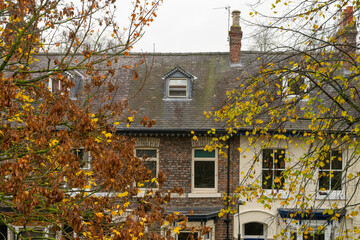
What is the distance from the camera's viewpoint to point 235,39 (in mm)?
20547

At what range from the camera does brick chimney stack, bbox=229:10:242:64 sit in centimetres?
2036

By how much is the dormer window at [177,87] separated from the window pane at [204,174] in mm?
3114

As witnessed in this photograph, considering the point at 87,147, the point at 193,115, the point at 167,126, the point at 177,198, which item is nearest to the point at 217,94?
the point at 193,115

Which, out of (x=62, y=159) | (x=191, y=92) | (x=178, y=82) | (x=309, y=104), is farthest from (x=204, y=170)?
(x=62, y=159)

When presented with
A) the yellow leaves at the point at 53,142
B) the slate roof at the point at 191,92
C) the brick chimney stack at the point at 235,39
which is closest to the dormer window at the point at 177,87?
the slate roof at the point at 191,92

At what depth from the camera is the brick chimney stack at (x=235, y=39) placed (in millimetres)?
20359

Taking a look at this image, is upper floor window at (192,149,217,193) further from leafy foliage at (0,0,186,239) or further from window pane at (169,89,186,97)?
leafy foliage at (0,0,186,239)

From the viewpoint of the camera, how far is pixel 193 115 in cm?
1827

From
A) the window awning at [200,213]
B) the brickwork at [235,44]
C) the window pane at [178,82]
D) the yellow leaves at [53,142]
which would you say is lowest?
the window awning at [200,213]

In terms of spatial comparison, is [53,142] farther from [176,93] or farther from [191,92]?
[191,92]

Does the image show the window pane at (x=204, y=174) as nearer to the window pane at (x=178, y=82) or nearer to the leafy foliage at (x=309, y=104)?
the window pane at (x=178, y=82)

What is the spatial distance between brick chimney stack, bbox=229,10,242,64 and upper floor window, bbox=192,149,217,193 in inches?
200

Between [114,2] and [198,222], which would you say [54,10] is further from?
[198,222]

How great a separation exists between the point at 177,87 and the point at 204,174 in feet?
12.6
